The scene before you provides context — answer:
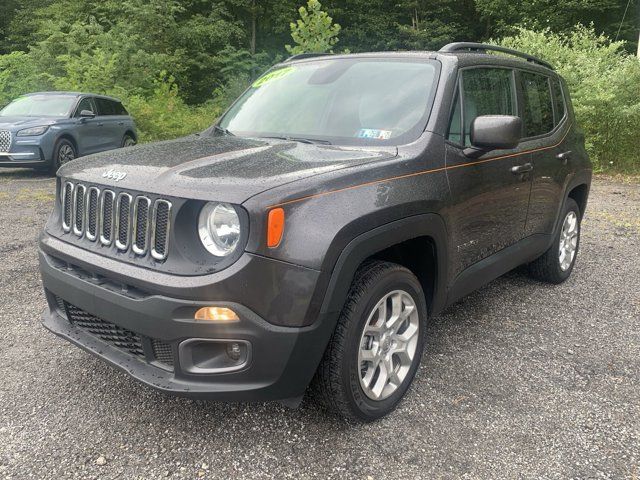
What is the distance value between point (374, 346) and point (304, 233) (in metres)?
0.77

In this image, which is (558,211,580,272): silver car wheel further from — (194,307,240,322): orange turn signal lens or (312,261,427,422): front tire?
(194,307,240,322): orange turn signal lens

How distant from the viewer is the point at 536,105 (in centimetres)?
407

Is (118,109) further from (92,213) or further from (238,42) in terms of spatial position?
(238,42)

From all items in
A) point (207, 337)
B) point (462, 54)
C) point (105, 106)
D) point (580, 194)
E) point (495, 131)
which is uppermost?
point (462, 54)

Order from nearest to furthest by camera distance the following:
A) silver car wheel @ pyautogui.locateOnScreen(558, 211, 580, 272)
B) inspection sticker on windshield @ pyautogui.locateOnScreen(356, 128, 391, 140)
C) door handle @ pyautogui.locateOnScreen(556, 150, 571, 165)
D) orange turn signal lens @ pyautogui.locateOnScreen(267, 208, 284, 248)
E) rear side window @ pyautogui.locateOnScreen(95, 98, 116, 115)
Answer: orange turn signal lens @ pyautogui.locateOnScreen(267, 208, 284, 248) < inspection sticker on windshield @ pyautogui.locateOnScreen(356, 128, 391, 140) < door handle @ pyautogui.locateOnScreen(556, 150, 571, 165) < silver car wheel @ pyautogui.locateOnScreen(558, 211, 580, 272) < rear side window @ pyautogui.locateOnScreen(95, 98, 116, 115)

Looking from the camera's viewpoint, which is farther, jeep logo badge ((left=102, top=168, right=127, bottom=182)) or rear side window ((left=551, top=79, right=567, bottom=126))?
rear side window ((left=551, top=79, right=567, bottom=126))

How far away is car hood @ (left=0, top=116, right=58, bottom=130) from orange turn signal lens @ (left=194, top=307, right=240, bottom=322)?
32.4ft

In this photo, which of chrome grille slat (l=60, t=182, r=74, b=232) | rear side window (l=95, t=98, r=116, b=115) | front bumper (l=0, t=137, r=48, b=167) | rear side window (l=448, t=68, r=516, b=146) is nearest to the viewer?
chrome grille slat (l=60, t=182, r=74, b=232)

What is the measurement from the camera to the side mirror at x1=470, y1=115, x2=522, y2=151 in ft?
9.35

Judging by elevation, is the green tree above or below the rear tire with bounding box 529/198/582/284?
above

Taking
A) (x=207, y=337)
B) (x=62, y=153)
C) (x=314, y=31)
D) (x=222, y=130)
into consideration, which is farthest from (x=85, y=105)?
(x=207, y=337)

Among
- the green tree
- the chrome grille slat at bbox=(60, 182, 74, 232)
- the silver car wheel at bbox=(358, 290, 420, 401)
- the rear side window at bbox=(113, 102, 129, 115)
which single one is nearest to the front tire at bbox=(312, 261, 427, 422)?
the silver car wheel at bbox=(358, 290, 420, 401)

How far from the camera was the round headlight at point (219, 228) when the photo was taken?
7.02 ft

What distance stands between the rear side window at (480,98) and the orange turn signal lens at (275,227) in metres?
1.35
